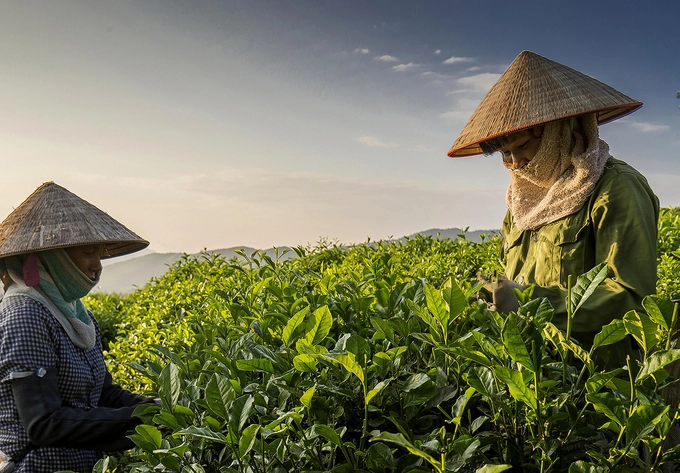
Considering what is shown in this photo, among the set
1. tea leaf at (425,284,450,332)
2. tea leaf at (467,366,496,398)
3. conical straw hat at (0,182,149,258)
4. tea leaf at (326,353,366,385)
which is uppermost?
conical straw hat at (0,182,149,258)

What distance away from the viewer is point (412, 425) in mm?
1295

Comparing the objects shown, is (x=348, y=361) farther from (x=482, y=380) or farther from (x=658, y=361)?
(x=658, y=361)

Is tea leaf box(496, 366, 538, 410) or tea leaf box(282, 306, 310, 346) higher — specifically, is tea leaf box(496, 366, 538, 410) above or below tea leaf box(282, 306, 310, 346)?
below

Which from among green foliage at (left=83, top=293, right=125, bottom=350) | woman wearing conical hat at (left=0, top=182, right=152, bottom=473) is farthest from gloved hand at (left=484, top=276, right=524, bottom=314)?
green foliage at (left=83, top=293, right=125, bottom=350)

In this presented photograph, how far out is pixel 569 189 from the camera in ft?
7.41

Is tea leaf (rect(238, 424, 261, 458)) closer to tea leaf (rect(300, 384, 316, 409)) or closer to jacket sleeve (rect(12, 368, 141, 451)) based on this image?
tea leaf (rect(300, 384, 316, 409))

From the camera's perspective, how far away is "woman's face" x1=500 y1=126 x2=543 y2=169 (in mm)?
2344

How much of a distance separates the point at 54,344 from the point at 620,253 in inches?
87.2

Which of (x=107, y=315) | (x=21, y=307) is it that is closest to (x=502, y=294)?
(x=21, y=307)

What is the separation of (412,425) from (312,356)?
288 millimetres

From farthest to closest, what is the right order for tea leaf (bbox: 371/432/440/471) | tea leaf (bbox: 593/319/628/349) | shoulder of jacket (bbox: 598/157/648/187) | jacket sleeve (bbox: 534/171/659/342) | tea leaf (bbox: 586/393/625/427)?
shoulder of jacket (bbox: 598/157/648/187) → jacket sleeve (bbox: 534/171/659/342) → tea leaf (bbox: 593/319/628/349) → tea leaf (bbox: 586/393/625/427) → tea leaf (bbox: 371/432/440/471)

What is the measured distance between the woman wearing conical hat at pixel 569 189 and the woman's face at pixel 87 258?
5.65ft

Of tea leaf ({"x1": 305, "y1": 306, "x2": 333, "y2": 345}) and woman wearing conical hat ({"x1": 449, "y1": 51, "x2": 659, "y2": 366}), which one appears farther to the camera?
→ woman wearing conical hat ({"x1": 449, "y1": 51, "x2": 659, "y2": 366})

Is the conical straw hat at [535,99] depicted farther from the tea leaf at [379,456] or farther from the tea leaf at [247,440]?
the tea leaf at [247,440]
